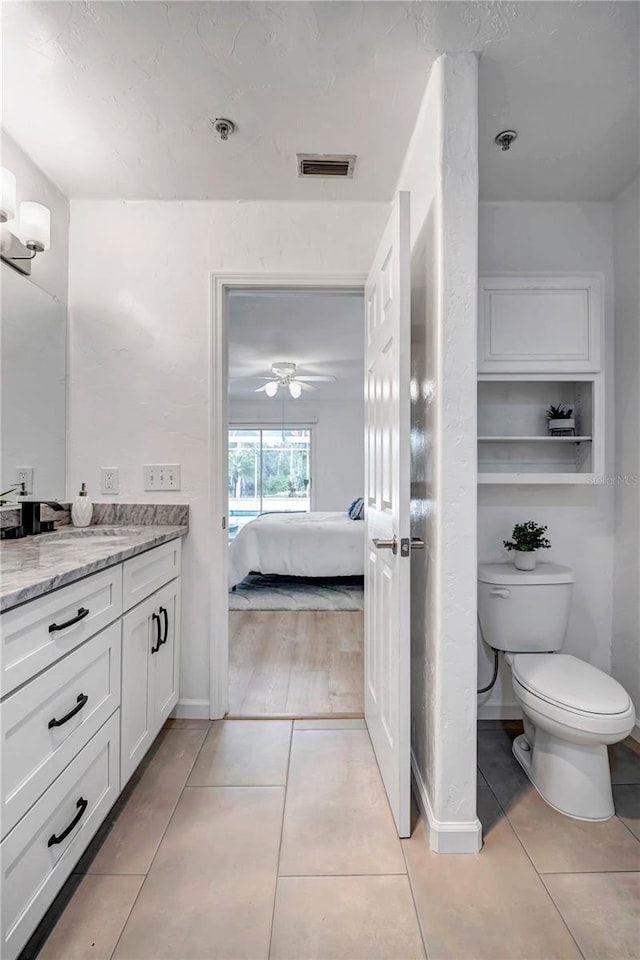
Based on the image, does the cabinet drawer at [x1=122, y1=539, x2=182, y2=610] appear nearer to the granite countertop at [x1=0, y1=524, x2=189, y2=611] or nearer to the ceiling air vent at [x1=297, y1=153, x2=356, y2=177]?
the granite countertop at [x1=0, y1=524, x2=189, y2=611]

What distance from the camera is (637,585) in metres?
2.07

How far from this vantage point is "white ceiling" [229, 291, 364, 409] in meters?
3.77

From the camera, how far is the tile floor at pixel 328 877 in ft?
3.74

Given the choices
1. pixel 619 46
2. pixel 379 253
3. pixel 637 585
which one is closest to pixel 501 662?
pixel 637 585

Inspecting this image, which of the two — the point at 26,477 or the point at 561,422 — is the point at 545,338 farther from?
the point at 26,477

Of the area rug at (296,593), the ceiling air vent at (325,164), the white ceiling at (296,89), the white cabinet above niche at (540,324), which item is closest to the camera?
the white ceiling at (296,89)

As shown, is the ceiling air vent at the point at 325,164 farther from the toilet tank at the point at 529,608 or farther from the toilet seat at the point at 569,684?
the toilet seat at the point at 569,684

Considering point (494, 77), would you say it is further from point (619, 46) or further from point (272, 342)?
point (272, 342)

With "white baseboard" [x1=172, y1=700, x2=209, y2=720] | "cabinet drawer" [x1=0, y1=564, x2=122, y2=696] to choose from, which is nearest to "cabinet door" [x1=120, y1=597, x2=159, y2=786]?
"cabinet drawer" [x1=0, y1=564, x2=122, y2=696]

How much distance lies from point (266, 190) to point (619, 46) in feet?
4.33

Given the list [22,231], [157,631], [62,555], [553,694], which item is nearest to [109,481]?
[157,631]

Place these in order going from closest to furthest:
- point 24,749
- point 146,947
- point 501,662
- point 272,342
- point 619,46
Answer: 1. point 24,749
2. point 146,947
3. point 619,46
4. point 501,662
5. point 272,342

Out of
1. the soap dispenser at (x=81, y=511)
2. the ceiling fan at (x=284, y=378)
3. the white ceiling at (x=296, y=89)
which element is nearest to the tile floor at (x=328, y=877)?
the soap dispenser at (x=81, y=511)

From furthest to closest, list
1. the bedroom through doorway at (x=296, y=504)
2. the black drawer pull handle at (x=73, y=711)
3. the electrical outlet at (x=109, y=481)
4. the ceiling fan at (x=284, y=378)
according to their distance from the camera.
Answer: the ceiling fan at (x=284, y=378) < the bedroom through doorway at (x=296, y=504) < the electrical outlet at (x=109, y=481) < the black drawer pull handle at (x=73, y=711)
